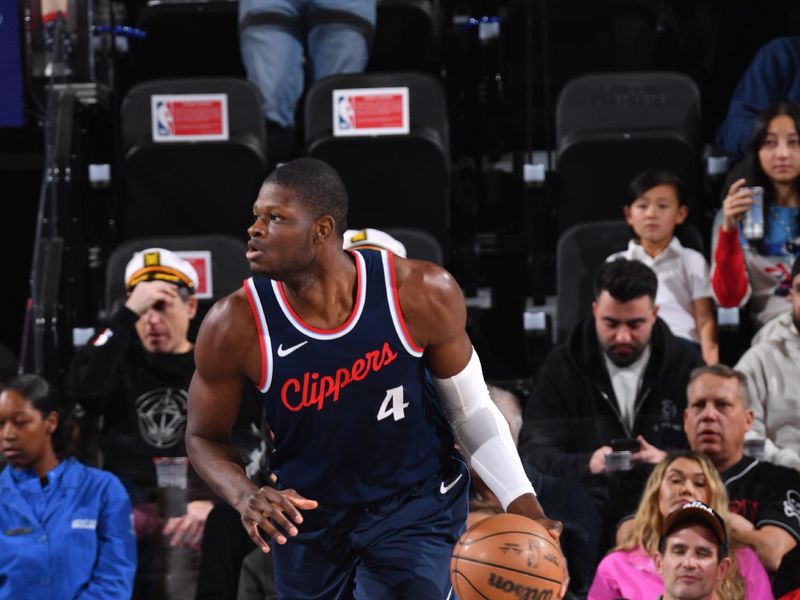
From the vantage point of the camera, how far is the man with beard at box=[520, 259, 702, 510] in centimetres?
534

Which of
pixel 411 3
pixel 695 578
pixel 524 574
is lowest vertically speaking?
pixel 695 578

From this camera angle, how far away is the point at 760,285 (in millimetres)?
6004

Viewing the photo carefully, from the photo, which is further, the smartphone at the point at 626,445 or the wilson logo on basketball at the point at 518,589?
the smartphone at the point at 626,445

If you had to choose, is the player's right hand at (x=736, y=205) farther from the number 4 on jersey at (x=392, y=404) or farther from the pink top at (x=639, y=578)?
the number 4 on jersey at (x=392, y=404)

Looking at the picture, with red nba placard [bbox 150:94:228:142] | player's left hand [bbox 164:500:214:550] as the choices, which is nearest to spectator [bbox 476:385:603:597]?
player's left hand [bbox 164:500:214:550]

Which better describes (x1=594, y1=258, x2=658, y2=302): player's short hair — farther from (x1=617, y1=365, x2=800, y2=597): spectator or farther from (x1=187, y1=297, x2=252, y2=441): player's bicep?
(x1=187, y1=297, x2=252, y2=441): player's bicep

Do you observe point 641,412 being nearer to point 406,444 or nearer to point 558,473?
point 558,473

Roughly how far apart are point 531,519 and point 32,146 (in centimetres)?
522

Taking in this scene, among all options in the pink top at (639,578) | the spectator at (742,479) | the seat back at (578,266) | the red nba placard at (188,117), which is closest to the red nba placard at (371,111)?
the red nba placard at (188,117)

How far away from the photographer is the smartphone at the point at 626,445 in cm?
506

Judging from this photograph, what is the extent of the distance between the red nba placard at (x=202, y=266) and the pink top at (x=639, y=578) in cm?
221

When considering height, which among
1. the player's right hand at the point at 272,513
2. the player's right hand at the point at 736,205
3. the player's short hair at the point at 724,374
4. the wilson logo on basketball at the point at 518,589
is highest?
the player's right hand at the point at 736,205

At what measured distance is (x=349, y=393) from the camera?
3512 mm

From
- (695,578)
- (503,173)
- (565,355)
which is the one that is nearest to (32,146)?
(503,173)
